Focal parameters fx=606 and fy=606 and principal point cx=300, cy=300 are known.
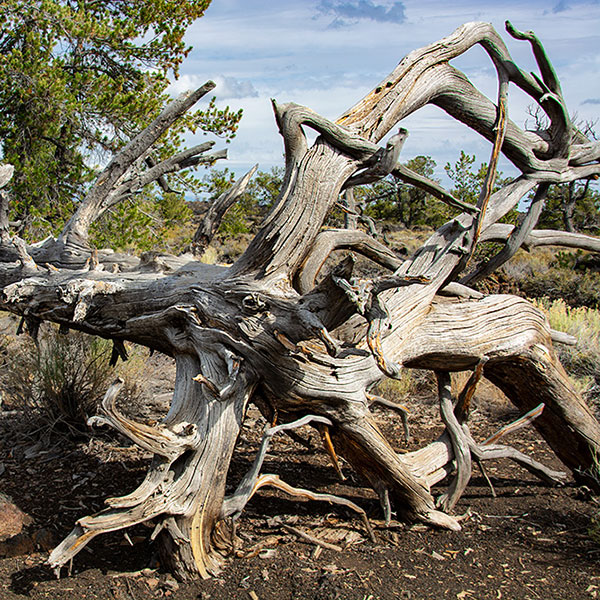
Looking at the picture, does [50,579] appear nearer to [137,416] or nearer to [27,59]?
[137,416]

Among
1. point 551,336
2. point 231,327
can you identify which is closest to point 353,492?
point 231,327

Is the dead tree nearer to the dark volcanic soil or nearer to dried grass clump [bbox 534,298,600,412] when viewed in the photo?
the dark volcanic soil

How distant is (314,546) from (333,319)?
1.40 meters

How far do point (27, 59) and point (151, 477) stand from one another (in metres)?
7.29

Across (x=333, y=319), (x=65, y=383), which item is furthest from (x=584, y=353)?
Answer: (x=65, y=383)

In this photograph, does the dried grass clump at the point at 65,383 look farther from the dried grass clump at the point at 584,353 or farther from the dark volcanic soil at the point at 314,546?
the dried grass clump at the point at 584,353

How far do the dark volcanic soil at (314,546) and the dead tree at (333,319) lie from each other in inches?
8.3

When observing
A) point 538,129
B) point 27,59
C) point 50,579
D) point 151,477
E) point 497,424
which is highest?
point 27,59

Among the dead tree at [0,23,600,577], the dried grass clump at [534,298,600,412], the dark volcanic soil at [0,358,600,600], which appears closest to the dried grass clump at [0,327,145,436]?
the dark volcanic soil at [0,358,600,600]

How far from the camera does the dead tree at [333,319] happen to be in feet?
11.3

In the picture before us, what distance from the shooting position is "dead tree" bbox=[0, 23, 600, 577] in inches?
136

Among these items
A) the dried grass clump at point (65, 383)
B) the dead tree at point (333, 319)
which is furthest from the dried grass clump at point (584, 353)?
the dried grass clump at point (65, 383)

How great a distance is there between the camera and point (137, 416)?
6090mm

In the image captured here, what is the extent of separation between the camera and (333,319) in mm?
3572
